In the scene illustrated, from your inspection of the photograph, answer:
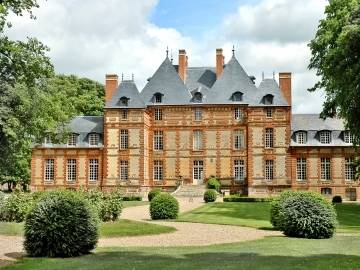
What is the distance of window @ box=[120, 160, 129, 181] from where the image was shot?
1813 inches

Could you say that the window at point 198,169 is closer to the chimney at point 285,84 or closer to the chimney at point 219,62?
the chimney at point 219,62

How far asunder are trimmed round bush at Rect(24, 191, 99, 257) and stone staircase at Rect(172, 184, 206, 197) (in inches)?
1210

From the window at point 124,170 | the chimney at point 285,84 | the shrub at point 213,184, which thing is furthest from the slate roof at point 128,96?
the chimney at point 285,84

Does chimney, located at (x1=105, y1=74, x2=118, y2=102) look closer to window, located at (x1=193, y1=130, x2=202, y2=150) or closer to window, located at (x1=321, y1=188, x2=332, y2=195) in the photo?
window, located at (x1=193, y1=130, x2=202, y2=150)

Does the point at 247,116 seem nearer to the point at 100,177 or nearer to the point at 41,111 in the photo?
the point at 100,177

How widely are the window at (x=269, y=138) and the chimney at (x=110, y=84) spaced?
41.9 feet

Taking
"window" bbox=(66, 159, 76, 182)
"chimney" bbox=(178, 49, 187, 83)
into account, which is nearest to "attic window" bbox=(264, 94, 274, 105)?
"chimney" bbox=(178, 49, 187, 83)

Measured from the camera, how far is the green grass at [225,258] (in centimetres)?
1066

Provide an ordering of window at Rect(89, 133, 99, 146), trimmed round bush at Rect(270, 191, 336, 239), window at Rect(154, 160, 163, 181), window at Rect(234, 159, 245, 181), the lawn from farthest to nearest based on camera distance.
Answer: window at Rect(154, 160, 163, 181) < window at Rect(89, 133, 99, 146) < window at Rect(234, 159, 245, 181) < the lawn < trimmed round bush at Rect(270, 191, 336, 239)

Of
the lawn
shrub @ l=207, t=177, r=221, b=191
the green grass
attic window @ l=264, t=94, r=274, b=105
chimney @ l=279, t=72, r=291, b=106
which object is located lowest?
the lawn

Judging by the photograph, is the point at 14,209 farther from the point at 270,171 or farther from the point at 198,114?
the point at 270,171

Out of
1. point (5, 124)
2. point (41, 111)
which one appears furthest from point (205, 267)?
point (41, 111)

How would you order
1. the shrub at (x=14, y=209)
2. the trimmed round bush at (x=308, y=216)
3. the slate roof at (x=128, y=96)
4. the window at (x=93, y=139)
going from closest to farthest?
1. the trimmed round bush at (x=308, y=216)
2. the shrub at (x=14, y=209)
3. the slate roof at (x=128, y=96)
4. the window at (x=93, y=139)

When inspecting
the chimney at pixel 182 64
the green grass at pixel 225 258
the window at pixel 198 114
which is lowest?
the green grass at pixel 225 258
